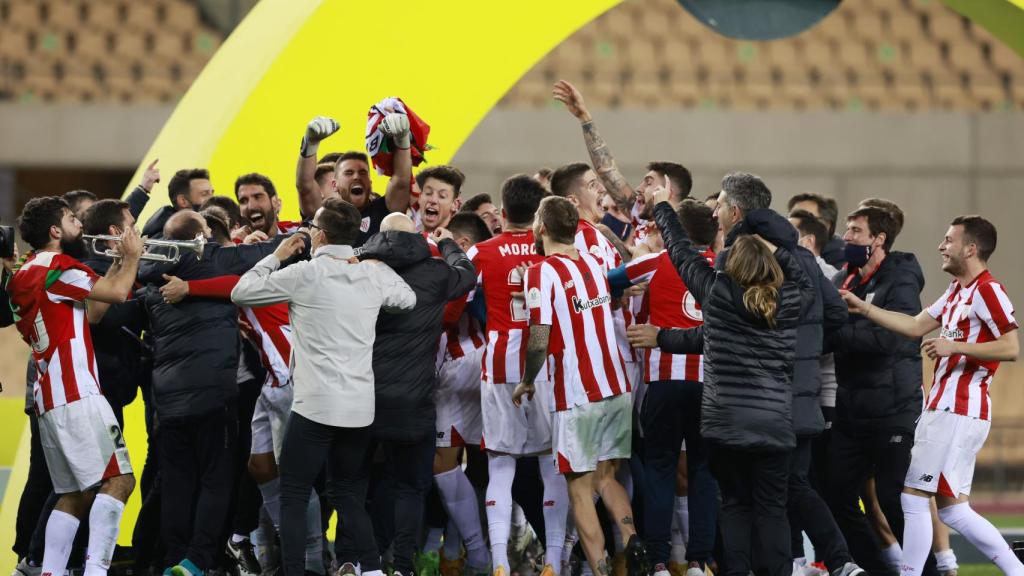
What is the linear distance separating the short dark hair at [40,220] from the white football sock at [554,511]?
2.46 meters

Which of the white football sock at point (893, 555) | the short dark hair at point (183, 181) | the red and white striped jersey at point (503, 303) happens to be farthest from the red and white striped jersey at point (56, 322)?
the white football sock at point (893, 555)

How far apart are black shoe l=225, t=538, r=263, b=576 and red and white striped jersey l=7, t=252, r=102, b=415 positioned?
1.19 m

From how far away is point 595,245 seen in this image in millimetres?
6832

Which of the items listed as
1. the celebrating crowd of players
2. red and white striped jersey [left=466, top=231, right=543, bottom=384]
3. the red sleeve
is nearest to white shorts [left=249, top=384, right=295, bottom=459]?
the celebrating crowd of players

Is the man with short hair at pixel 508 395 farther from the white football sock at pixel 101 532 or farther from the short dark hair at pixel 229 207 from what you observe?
the white football sock at pixel 101 532

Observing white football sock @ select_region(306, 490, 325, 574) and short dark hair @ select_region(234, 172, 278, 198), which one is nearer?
white football sock @ select_region(306, 490, 325, 574)

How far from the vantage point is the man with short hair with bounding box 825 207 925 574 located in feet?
21.4

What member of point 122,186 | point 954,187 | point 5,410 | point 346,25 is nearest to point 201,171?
point 346,25

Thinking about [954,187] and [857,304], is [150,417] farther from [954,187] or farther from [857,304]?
[954,187]

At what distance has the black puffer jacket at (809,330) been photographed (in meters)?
5.83

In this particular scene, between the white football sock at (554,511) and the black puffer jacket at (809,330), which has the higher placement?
the black puffer jacket at (809,330)

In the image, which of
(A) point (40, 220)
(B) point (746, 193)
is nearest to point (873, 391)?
(B) point (746, 193)

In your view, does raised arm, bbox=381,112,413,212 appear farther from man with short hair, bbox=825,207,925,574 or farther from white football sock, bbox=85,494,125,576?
man with short hair, bbox=825,207,925,574

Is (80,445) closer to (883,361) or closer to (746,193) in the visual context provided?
(746,193)
